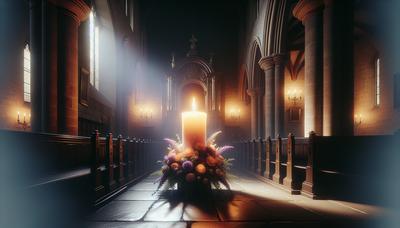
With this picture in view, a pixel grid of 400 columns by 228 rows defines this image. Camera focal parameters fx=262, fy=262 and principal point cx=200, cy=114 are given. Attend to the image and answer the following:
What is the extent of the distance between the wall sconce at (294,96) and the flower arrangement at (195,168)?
1306 cm

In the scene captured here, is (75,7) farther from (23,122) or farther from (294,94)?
(294,94)

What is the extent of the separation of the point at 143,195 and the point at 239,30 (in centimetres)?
1547

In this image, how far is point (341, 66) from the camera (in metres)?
5.55

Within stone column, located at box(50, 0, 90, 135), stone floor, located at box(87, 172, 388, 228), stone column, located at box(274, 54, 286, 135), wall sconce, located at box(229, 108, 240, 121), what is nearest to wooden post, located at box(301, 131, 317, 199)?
stone floor, located at box(87, 172, 388, 228)

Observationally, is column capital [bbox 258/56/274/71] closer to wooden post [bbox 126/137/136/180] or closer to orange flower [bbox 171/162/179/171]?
wooden post [bbox 126/137/136/180]

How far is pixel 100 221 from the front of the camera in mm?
2781

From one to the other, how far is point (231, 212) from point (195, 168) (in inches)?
29.7

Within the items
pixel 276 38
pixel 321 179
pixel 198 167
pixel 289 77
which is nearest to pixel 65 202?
pixel 198 167

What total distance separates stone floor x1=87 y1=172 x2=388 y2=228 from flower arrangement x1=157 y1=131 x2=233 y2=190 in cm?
26

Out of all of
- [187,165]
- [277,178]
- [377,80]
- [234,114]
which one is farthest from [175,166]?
[234,114]

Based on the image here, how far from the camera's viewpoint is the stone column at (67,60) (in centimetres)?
571

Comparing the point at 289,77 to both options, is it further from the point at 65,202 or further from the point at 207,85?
the point at 65,202

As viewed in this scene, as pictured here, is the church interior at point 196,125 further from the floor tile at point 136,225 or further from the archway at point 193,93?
→ the archway at point 193,93

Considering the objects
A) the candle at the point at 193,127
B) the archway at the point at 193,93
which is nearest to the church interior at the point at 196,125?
the candle at the point at 193,127
